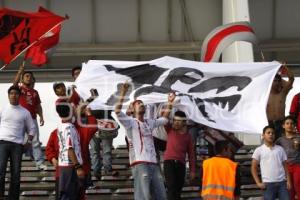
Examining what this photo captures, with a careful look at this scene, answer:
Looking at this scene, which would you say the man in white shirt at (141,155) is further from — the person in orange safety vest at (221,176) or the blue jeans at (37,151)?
the blue jeans at (37,151)

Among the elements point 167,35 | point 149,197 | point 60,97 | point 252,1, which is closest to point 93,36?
point 167,35

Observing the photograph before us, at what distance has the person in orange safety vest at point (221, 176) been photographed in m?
14.4

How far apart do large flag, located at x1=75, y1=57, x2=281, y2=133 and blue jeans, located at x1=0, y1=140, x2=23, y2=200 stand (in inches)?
51.6

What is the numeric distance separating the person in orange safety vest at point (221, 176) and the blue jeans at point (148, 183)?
3.06 feet

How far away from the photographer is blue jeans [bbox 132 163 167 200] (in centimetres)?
1529

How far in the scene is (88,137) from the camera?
16609 mm

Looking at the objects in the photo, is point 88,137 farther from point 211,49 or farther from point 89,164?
point 211,49

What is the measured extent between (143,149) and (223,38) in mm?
4194

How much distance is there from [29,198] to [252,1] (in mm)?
11953

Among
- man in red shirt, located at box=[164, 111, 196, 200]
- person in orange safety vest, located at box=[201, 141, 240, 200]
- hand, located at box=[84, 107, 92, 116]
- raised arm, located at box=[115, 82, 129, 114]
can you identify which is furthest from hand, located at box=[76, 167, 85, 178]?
person in orange safety vest, located at box=[201, 141, 240, 200]


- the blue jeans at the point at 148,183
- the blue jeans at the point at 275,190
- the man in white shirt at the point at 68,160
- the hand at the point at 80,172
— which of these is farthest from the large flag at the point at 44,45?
the blue jeans at the point at 275,190

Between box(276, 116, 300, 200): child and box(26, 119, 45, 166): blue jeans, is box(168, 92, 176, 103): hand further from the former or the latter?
box(26, 119, 45, 166): blue jeans

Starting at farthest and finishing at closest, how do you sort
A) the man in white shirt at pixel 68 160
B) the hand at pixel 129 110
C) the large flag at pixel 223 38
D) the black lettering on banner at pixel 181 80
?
the large flag at pixel 223 38 < the black lettering on banner at pixel 181 80 < the hand at pixel 129 110 < the man in white shirt at pixel 68 160

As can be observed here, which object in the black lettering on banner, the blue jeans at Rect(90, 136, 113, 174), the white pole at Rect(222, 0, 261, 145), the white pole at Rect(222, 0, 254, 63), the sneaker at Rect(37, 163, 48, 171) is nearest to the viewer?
the black lettering on banner
